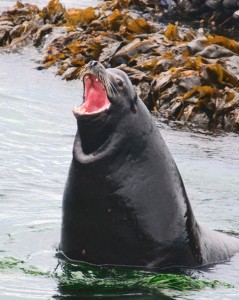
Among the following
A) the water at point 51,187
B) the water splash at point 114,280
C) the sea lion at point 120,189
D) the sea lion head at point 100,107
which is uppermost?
the sea lion head at point 100,107

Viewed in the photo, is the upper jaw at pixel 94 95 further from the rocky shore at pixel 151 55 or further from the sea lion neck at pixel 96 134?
the rocky shore at pixel 151 55

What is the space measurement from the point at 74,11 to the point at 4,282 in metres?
16.0

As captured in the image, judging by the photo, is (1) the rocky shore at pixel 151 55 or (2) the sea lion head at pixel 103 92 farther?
(1) the rocky shore at pixel 151 55

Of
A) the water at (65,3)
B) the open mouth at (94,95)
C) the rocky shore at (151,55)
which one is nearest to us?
the open mouth at (94,95)

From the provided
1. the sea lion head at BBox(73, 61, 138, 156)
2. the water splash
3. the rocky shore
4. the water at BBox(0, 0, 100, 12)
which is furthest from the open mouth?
the water at BBox(0, 0, 100, 12)

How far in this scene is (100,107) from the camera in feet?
20.1

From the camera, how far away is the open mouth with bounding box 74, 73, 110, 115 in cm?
605

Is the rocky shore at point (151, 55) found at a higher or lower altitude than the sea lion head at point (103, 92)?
lower

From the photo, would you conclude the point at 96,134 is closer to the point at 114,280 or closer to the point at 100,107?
the point at 100,107

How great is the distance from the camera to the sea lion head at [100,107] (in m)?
5.98

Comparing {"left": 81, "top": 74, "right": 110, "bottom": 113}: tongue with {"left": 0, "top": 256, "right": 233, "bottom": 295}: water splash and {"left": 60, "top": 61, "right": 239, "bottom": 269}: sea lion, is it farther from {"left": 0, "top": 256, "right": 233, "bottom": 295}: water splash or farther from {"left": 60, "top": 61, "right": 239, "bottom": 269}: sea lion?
{"left": 0, "top": 256, "right": 233, "bottom": 295}: water splash

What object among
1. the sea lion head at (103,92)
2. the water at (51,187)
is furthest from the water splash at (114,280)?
the sea lion head at (103,92)

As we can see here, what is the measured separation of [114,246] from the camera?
607 centimetres

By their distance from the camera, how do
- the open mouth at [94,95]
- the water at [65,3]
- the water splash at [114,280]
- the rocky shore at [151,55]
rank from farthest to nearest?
the water at [65,3] < the rocky shore at [151,55] < the open mouth at [94,95] < the water splash at [114,280]
